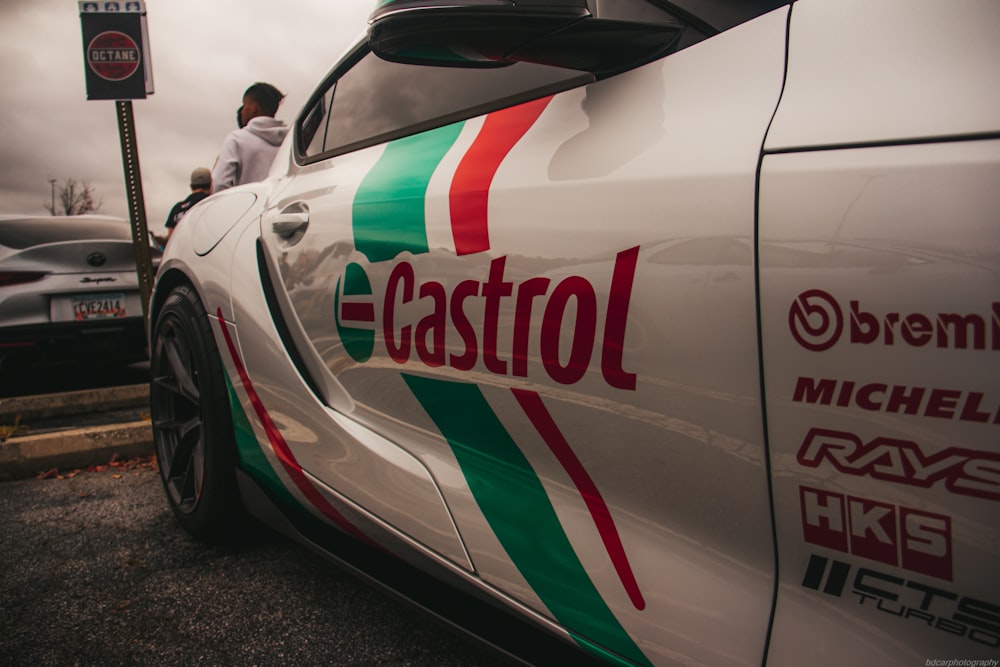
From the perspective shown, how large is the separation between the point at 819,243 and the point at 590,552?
51 centimetres

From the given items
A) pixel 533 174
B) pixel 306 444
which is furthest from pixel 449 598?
pixel 533 174

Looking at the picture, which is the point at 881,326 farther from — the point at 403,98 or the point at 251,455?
the point at 251,455

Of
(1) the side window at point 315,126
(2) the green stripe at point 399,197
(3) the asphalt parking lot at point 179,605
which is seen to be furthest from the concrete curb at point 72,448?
(2) the green stripe at point 399,197

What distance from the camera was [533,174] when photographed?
977mm

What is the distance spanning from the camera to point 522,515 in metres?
0.99

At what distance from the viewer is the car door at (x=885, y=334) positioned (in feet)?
2.00

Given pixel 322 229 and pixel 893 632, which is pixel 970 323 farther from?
pixel 322 229

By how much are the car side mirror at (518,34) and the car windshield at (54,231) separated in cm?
426

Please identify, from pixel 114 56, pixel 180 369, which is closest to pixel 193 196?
pixel 114 56

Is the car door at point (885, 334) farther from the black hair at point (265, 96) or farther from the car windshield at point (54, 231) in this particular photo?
the car windshield at point (54, 231)

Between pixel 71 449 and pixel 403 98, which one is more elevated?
pixel 403 98

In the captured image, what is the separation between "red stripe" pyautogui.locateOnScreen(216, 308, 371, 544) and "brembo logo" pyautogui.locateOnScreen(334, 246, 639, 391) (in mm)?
335

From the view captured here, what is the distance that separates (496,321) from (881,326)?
525 mm

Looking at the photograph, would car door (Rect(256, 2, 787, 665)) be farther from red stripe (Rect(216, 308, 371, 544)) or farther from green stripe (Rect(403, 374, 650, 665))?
red stripe (Rect(216, 308, 371, 544))
